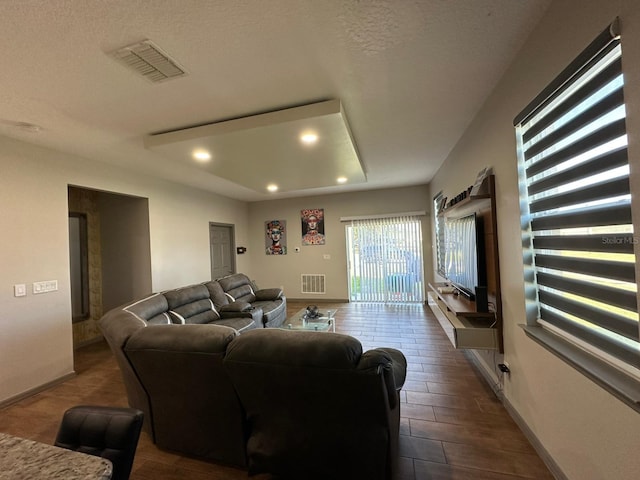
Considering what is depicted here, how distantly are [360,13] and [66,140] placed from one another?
315 cm

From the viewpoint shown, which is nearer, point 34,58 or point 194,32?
point 194,32

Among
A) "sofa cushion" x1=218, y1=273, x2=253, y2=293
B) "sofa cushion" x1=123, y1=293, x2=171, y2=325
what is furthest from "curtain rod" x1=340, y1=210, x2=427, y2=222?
"sofa cushion" x1=123, y1=293, x2=171, y2=325

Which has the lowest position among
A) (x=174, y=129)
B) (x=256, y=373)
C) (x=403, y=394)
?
(x=403, y=394)

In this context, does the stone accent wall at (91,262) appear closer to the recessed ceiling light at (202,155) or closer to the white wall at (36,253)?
the white wall at (36,253)

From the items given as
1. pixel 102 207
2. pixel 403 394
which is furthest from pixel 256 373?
pixel 102 207

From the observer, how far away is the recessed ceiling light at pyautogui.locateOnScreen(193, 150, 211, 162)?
283 centimetres

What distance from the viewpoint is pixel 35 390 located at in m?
2.72

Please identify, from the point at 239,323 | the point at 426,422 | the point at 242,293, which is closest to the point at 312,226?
the point at 242,293

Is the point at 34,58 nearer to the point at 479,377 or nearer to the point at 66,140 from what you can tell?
the point at 66,140

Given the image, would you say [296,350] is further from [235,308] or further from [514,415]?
[235,308]

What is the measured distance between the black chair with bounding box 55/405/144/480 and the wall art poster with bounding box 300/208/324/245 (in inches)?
219

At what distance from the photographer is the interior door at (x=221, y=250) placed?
5.80 metres

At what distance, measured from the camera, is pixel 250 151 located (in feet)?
9.25

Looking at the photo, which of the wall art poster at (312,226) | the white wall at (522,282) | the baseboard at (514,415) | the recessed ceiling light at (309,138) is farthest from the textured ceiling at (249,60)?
the wall art poster at (312,226)
